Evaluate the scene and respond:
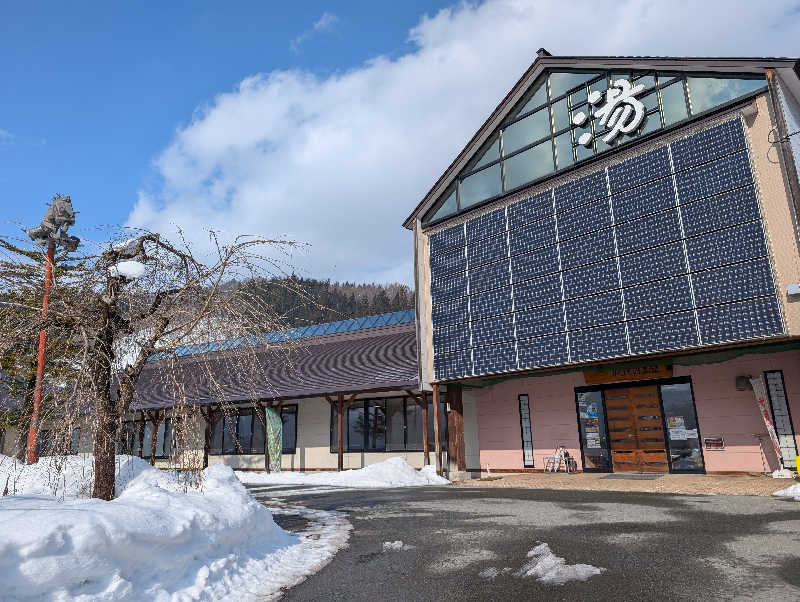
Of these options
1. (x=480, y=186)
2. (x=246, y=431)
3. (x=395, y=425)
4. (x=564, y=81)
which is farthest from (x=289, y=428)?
(x=564, y=81)

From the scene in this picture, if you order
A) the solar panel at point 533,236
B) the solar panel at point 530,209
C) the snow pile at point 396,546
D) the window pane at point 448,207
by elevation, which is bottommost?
the snow pile at point 396,546

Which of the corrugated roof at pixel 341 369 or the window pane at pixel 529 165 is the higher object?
the window pane at pixel 529 165

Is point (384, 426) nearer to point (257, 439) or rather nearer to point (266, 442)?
point (266, 442)

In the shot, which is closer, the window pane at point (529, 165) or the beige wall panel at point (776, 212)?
the beige wall panel at point (776, 212)

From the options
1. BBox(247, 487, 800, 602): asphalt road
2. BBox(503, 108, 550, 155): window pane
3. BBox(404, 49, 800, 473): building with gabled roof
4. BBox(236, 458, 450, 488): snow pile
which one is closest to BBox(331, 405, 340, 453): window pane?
Answer: BBox(236, 458, 450, 488): snow pile

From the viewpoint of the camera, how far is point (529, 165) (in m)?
17.5

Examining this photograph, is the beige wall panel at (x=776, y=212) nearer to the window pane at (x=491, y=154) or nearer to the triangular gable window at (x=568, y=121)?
the triangular gable window at (x=568, y=121)

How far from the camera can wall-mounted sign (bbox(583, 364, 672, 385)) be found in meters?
16.1

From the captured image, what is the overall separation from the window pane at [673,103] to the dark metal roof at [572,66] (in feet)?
1.70

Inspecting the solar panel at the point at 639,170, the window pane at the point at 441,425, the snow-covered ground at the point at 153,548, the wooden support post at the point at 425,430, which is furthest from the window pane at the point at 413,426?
the snow-covered ground at the point at 153,548

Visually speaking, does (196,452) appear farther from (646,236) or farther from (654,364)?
(654,364)

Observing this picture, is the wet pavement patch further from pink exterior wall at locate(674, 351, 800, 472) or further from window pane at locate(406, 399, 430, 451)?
window pane at locate(406, 399, 430, 451)

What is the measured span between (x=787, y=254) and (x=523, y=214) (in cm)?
713

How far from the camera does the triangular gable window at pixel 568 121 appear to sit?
14250 millimetres
